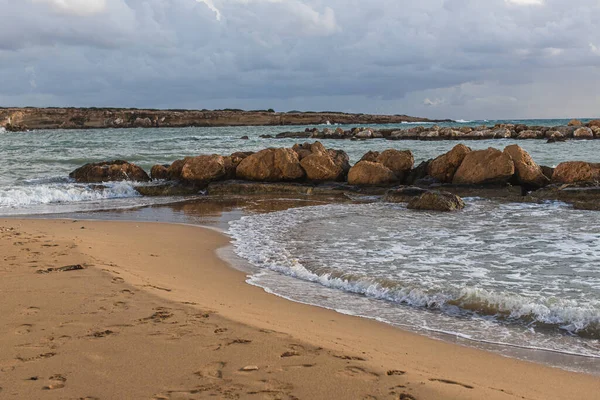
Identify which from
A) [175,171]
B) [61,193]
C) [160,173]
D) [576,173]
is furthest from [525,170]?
[61,193]

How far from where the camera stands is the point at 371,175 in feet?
52.9

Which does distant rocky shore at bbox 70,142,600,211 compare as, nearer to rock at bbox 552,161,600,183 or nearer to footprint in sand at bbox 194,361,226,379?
rock at bbox 552,161,600,183

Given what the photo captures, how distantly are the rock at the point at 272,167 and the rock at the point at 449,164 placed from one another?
4.08 m

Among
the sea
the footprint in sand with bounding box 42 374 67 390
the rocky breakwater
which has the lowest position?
the sea

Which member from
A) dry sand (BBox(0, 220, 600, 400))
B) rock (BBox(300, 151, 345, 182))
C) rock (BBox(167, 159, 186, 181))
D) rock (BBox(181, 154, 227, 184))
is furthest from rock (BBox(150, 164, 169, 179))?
dry sand (BBox(0, 220, 600, 400))

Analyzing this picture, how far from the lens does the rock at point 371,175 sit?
16.1 meters

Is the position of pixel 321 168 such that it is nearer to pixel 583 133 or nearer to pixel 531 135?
pixel 531 135

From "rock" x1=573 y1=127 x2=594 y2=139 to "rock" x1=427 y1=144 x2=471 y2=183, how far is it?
3263cm

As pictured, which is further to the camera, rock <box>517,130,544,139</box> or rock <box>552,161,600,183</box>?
rock <box>517,130,544,139</box>

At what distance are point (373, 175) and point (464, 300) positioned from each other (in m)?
10.7

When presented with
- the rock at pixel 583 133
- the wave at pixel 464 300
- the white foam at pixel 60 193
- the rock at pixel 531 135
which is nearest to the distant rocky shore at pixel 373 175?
the white foam at pixel 60 193

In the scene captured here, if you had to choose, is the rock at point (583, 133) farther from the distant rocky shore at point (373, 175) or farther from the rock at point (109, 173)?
the rock at point (109, 173)

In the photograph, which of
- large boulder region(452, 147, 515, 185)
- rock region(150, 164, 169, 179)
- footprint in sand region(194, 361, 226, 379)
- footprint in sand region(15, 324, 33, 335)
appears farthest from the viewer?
rock region(150, 164, 169, 179)

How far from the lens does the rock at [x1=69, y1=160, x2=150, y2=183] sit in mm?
17859
